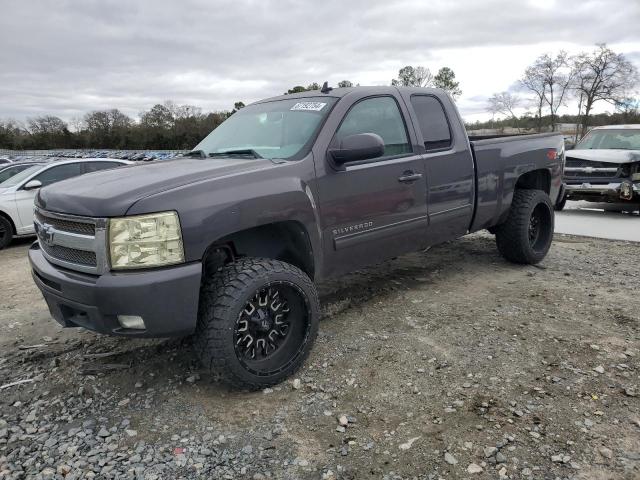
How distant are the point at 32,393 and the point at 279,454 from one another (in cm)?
178

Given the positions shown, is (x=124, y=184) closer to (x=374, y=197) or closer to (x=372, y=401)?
(x=374, y=197)

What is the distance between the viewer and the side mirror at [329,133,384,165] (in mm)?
3518

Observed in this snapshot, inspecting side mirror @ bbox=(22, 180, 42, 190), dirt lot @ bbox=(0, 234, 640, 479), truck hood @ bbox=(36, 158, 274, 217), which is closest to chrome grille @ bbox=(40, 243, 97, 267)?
truck hood @ bbox=(36, 158, 274, 217)

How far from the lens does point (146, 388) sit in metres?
3.33

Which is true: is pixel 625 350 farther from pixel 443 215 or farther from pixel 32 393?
pixel 32 393

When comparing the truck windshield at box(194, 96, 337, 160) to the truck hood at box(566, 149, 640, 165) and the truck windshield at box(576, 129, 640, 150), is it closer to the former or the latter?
the truck hood at box(566, 149, 640, 165)

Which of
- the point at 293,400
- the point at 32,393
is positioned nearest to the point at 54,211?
the point at 32,393

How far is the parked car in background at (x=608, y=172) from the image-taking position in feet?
31.9

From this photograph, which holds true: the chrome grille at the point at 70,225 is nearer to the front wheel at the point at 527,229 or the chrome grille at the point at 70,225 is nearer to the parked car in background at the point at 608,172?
the front wheel at the point at 527,229

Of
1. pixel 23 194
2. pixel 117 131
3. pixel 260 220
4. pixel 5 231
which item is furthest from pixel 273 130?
pixel 117 131

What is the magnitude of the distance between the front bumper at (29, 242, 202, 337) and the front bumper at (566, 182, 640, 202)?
9.40m

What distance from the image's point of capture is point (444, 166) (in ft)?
14.8

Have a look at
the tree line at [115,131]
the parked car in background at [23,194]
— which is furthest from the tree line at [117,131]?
the parked car in background at [23,194]

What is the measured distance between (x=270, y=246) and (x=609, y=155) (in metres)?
9.09
